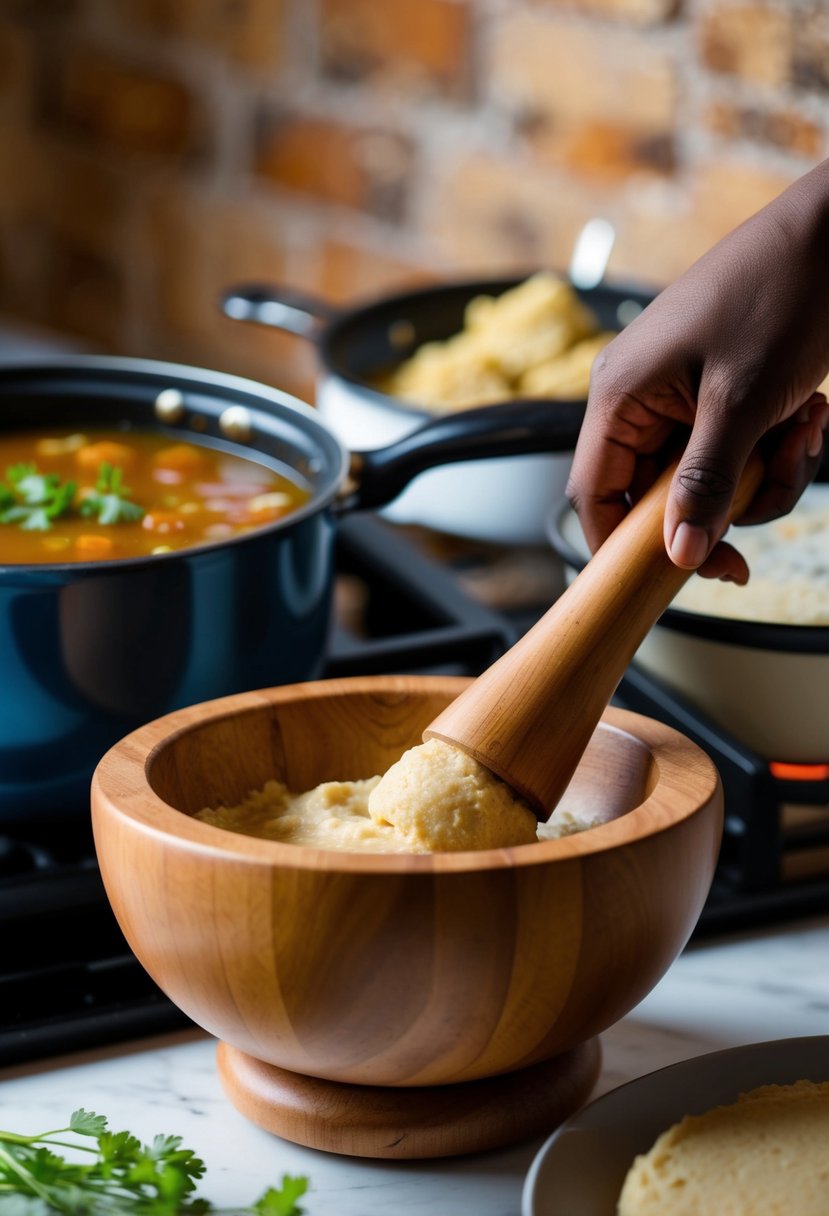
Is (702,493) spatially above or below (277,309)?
above

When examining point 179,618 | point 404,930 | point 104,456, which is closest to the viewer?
point 404,930

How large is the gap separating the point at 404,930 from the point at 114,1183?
6.5 inches

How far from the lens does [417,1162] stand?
71cm

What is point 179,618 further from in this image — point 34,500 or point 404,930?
point 404,930

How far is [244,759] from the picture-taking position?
79 cm

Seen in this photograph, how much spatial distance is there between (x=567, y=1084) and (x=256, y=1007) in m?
0.17

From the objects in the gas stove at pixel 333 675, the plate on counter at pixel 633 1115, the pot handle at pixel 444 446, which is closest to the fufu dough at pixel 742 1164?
the plate on counter at pixel 633 1115

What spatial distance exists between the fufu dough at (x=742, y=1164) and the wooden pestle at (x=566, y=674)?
0.17 meters

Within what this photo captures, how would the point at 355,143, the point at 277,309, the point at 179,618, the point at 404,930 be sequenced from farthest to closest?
the point at 355,143 < the point at 277,309 < the point at 179,618 < the point at 404,930

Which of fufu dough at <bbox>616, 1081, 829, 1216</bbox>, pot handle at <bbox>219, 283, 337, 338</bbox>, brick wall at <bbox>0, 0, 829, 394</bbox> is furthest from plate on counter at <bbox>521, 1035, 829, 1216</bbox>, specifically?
brick wall at <bbox>0, 0, 829, 394</bbox>

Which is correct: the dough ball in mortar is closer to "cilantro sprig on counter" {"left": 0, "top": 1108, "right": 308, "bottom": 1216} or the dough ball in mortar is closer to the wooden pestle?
the wooden pestle

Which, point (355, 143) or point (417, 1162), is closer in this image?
point (417, 1162)

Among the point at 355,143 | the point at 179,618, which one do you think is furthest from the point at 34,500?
the point at 355,143

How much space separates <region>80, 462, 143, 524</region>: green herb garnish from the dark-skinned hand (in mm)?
293
